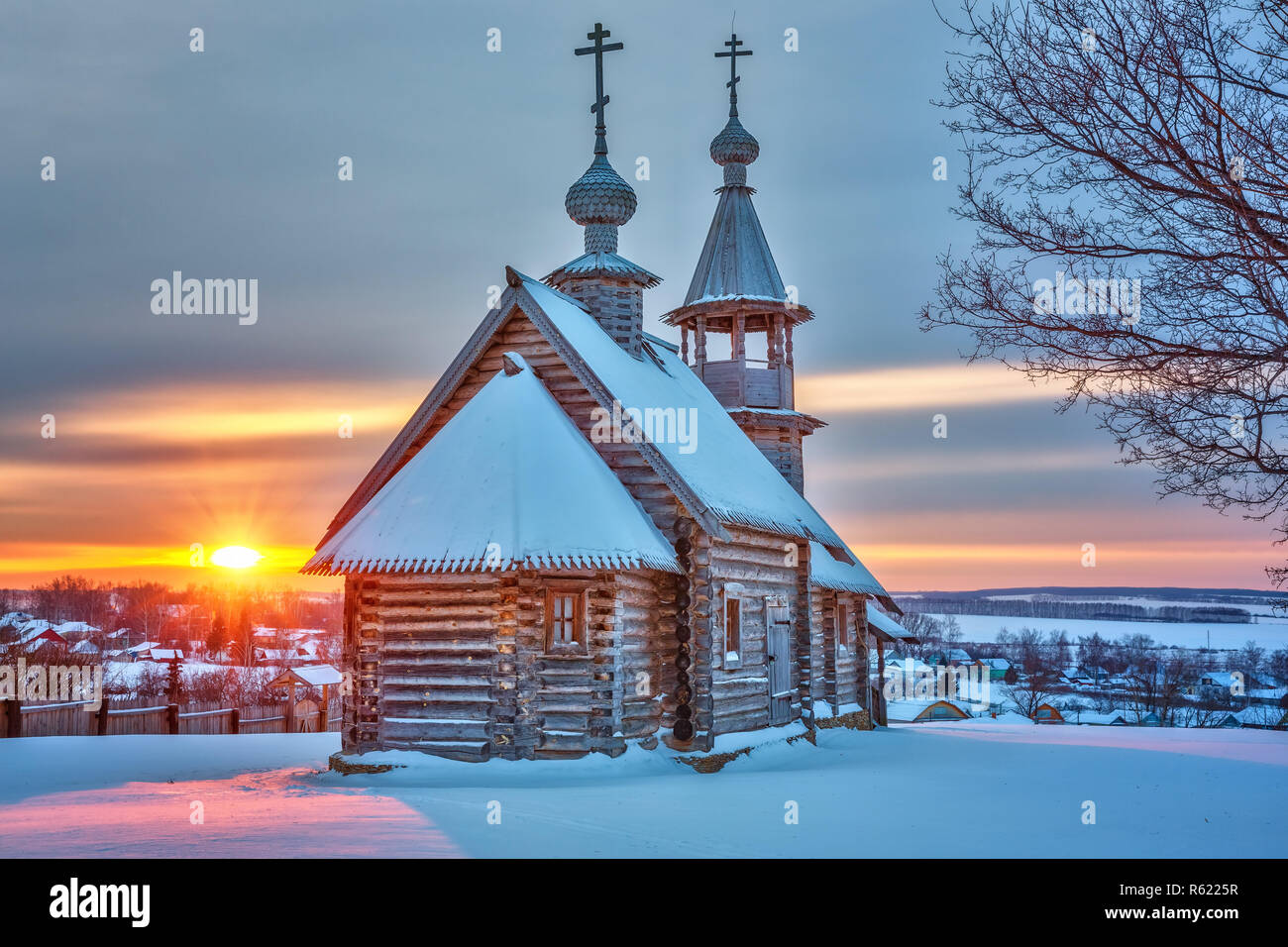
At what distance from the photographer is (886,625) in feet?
117

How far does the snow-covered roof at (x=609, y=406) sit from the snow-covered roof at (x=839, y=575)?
4279 mm

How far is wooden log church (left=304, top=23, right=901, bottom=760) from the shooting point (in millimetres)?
16266

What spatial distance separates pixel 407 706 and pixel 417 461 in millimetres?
3829

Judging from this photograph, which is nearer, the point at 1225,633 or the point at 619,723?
the point at 619,723

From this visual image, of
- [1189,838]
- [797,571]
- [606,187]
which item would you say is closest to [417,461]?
[606,187]

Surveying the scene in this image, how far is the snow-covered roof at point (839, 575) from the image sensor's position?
27245 mm

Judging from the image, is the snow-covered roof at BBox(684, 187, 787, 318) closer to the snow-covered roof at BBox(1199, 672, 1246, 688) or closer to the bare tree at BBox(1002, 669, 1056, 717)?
the bare tree at BBox(1002, 669, 1056, 717)

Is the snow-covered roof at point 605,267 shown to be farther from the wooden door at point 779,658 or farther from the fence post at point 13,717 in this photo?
the fence post at point 13,717

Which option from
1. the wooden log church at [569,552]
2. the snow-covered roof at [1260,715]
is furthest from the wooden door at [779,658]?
the snow-covered roof at [1260,715]

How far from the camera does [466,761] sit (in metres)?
16.0

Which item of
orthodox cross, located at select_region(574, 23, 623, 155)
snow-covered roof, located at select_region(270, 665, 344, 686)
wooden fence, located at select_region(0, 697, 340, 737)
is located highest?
orthodox cross, located at select_region(574, 23, 623, 155)

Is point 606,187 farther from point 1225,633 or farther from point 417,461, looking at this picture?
point 1225,633

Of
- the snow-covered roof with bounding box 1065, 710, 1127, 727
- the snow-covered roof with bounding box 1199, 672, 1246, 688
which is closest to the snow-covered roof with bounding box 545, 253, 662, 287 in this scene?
the snow-covered roof with bounding box 1065, 710, 1127, 727

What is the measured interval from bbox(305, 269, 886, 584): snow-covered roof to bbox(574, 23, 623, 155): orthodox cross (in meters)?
3.92
